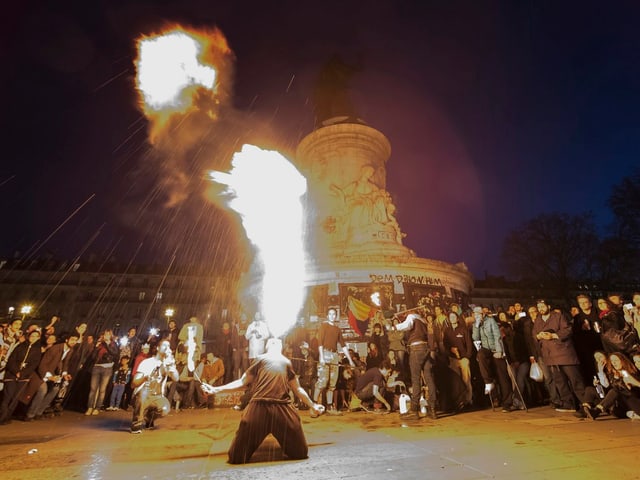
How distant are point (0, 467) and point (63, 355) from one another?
5.55 metres

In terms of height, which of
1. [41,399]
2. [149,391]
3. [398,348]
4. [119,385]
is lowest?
[41,399]

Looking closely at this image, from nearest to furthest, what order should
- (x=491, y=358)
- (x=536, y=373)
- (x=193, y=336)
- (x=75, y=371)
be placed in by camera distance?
(x=536, y=373) < (x=491, y=358) < (x=75, y=371) < (x=193, y=336)

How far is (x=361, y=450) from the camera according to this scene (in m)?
4.71

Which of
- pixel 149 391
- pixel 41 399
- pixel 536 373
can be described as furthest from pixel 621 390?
pixel 41 399

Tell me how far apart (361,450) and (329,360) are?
4.52 m

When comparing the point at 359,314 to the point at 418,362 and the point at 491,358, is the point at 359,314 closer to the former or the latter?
the point at 491,358

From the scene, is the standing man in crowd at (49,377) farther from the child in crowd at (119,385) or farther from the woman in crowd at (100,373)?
the child in crowd at (119,385)

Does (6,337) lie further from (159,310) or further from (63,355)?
(159,310)

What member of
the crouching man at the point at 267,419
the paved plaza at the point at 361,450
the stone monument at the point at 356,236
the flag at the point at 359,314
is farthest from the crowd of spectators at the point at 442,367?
the stone monument at the point at 356,236

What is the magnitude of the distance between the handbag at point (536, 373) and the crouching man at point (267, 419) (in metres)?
6.24

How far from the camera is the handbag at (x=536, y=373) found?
26.3 ft

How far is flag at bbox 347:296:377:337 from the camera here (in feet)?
46.2

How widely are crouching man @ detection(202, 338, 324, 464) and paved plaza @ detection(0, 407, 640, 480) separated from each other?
0.16m

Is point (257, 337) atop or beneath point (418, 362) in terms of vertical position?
atop
